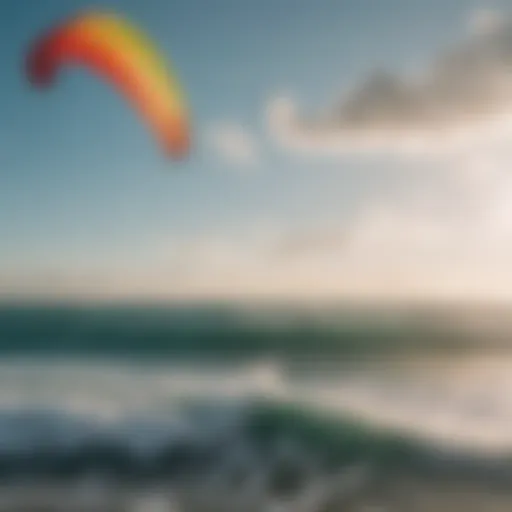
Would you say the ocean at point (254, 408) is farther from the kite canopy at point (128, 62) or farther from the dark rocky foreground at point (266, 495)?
the kite canopy at point (128, 62)

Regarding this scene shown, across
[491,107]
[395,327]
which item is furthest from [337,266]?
[491,107]

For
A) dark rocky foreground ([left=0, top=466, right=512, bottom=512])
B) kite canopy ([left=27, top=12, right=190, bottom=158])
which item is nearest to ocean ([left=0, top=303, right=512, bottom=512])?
dark rocky foreground ([left=0, top=466, right=512, bottom=512])

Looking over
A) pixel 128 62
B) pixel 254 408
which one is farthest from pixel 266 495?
pixel 128 62

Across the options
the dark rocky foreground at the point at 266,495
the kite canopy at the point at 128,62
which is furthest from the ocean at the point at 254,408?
the kite canopy at the point at 128,62

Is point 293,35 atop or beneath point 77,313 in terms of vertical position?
atop

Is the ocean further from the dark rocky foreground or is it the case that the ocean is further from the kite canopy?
the kite canopy

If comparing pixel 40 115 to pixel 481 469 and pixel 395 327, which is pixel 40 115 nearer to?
pixel 395 327
